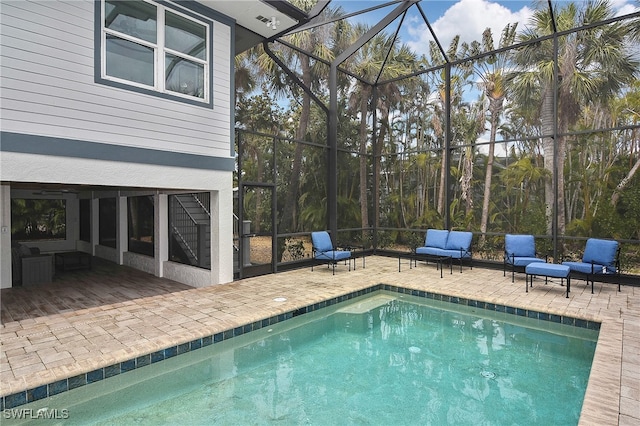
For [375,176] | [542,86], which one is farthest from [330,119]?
[542,86]

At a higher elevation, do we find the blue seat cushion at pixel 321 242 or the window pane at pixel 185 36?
the window pane at pixel 185 36

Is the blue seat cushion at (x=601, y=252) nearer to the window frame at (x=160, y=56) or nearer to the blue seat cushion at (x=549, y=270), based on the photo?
the blue seat cushion at (x=549, y=270)

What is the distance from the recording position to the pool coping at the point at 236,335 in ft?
10.0

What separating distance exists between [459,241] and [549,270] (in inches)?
101

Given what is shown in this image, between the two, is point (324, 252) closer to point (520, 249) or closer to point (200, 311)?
point (200, 311)

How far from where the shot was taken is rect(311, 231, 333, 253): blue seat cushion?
27.1 ft

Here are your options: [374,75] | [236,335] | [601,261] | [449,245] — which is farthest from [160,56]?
[601,261]

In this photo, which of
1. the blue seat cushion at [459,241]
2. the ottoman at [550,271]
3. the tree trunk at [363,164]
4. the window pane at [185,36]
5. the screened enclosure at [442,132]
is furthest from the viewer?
the tree trunk at [363,164]

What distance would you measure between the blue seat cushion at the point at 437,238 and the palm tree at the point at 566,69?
2.25 m

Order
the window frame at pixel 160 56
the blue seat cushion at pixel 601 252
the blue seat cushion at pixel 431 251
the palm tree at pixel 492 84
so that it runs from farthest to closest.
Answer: the palm tree at pixel 492 84
the blue seat cushion at pixel 431 251
the blue seat cushion at pixel 601 252
the window frame at pixel 160 56

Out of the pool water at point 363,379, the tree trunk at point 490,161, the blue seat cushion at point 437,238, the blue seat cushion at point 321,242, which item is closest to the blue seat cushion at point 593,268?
the pool water at point 363,379

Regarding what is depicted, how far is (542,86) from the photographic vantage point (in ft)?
28.8

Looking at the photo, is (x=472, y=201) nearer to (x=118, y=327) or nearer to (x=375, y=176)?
(x=375, y=176)

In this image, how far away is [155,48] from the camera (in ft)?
18.5
